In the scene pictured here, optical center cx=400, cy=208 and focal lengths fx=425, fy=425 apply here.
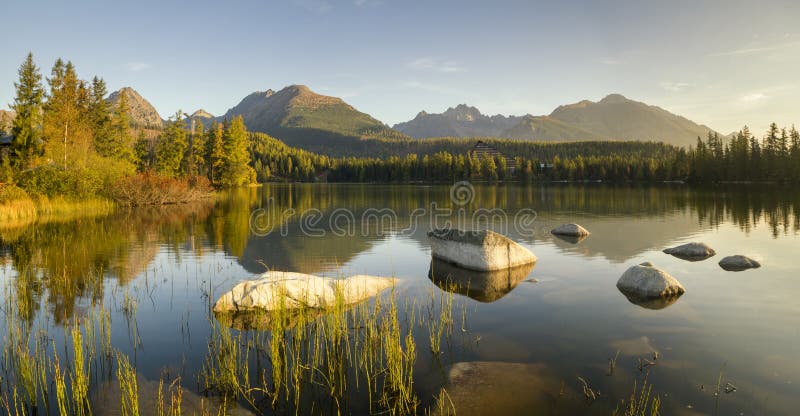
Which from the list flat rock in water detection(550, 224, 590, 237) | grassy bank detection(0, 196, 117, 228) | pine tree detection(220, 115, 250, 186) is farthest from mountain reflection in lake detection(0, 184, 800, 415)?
pine tree detection(220, 115, 250, 186)

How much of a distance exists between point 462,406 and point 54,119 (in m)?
53.6

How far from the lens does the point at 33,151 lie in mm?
51719

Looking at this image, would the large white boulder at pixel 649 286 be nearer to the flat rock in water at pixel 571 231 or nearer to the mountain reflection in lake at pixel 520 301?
→ the mountain reflection in lake at pixel 520 301

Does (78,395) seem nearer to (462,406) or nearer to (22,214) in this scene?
(462,406)

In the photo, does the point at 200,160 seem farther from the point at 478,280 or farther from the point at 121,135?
the point at 478,280

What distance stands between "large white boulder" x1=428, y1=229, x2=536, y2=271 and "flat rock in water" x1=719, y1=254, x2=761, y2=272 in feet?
28.3

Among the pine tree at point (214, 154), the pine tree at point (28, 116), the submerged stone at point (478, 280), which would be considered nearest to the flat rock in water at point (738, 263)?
the submerged stone at point (478, 280)

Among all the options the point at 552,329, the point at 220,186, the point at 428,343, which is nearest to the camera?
the point at 428,343

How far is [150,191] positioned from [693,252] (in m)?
53.4

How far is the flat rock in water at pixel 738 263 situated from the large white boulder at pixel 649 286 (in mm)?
6325

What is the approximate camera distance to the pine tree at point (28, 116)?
5197 cm

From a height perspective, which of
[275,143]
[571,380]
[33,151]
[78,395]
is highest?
[275,143]

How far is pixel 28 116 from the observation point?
53.4m

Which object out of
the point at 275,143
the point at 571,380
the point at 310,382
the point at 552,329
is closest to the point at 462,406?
the point at 571,380
